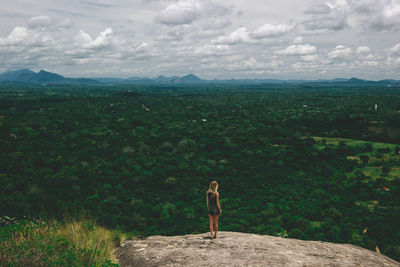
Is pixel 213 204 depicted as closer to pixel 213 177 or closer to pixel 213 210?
pixel 213 210

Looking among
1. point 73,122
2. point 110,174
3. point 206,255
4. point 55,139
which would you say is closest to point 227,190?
point 110,174

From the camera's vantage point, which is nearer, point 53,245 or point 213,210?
point 53,245

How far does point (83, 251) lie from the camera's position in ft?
30.8

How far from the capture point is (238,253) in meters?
9.90

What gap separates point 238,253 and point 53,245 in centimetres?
611

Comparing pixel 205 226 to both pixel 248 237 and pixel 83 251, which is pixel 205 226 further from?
pixel 83 251

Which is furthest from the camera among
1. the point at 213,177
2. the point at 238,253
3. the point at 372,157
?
the point at 372,157

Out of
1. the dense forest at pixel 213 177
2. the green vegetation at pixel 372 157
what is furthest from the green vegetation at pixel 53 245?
the green vegetation at pixel 372 157

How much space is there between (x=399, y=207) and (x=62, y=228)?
36.5 m

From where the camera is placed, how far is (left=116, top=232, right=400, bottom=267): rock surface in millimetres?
9391

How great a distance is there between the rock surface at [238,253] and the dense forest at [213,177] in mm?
5189

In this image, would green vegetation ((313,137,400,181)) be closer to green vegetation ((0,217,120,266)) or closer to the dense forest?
the dense forest

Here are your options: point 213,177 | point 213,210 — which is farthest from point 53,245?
point 213,177

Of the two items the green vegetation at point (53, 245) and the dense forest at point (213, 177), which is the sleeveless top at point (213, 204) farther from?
the dense forest at point (213, 177)
